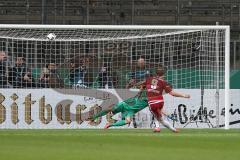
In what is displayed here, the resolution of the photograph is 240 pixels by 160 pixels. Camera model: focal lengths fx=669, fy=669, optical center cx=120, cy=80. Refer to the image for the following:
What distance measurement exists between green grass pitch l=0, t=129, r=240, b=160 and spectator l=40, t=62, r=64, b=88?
14.5 feet

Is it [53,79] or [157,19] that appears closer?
[53,79]

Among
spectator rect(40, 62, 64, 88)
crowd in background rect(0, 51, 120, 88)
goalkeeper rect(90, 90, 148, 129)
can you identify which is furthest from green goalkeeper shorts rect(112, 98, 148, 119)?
spectator rect(40, 62, 64, 88)

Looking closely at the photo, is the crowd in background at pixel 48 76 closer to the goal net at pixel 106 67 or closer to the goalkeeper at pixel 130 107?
the goal net at pixel 106 67

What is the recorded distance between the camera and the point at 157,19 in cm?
2434

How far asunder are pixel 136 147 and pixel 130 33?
23.4 ft

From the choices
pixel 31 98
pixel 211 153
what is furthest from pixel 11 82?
pixel 211 153

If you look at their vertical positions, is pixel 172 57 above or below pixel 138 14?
below

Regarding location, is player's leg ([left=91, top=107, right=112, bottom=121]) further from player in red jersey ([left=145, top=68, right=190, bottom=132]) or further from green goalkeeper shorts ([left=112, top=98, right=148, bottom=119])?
player in red jersey ([left=145, top=68, right=190, bottom=132])

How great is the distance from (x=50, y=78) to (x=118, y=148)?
7.17 m

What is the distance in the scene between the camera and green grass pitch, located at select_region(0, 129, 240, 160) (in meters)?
8.34

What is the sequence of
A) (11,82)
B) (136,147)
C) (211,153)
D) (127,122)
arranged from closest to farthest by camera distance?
(211,153), (136,147), (127,122), (11,82)

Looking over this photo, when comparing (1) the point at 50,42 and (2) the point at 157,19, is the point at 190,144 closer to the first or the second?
(1) the point at 50,42

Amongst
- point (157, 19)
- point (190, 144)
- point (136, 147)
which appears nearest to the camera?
point (136, 147)

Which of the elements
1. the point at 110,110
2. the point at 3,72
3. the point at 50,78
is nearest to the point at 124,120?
the point at 110,110
